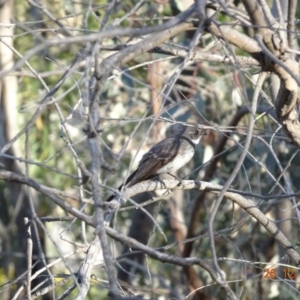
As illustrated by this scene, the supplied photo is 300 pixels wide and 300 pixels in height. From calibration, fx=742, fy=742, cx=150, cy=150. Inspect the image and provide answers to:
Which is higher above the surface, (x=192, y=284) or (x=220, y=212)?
(x=220, y=212)

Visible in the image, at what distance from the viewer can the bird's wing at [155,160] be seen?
588 cm

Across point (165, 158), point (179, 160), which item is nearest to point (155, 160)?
point (165, 158)

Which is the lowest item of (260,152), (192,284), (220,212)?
(192,284)

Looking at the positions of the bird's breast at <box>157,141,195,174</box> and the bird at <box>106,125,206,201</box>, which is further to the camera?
the bird's breast at <box>157,141,195,174</box>

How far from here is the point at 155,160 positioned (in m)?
6.00

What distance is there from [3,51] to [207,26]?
4.52 metres

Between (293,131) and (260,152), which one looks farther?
(260,152)

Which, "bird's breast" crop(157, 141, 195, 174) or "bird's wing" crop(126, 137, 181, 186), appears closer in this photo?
"bird's wing" crop(126, 137, 181, 186)

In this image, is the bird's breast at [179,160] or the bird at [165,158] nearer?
the bird at [165,158]

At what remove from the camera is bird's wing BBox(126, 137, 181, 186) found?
5.88m

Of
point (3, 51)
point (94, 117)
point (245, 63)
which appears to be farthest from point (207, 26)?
point (3, 51)

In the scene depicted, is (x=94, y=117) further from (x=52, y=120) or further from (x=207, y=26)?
(x=52, y=120)

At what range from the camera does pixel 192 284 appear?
7.34 metres

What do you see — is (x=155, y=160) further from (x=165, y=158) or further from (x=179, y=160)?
(x=179, y=160)
